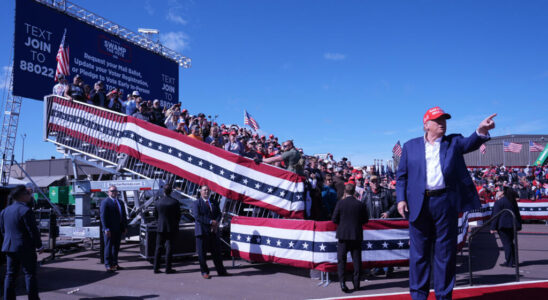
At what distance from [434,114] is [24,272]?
242 inches

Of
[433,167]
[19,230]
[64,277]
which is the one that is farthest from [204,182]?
[433,167]

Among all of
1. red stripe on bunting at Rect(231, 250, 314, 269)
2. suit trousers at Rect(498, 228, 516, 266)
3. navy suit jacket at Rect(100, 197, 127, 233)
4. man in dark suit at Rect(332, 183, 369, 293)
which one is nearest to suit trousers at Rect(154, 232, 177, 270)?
navy suit jacket at Rect(100, 197, 127, 233)

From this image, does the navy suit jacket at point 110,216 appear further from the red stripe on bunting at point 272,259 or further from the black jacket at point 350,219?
the black jacket at point 350,219

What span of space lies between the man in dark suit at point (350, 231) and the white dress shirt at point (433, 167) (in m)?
3.02

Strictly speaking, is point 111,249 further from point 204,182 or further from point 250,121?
point 250,121

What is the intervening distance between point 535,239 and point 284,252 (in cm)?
1077

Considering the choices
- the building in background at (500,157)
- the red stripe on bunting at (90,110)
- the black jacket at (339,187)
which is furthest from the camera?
the building in background at (500,157)

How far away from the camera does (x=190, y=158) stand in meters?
9.55

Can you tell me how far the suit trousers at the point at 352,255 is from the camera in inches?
264

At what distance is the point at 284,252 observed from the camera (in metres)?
7.80

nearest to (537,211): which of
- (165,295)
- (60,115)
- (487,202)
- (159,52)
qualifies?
(487,202)

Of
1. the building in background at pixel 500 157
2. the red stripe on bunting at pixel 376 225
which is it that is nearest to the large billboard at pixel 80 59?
the red stripe on bunting at pixel 376 225

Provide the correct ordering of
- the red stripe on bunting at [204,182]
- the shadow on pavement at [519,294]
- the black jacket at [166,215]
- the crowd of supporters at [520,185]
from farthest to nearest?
the crowd of supporters at [520,185] < the red stripe on bunting at [204,182] < the black jacket at [166,215] < the shadow on pavement at [519,294]

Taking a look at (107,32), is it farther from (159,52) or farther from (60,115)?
(60,115)
